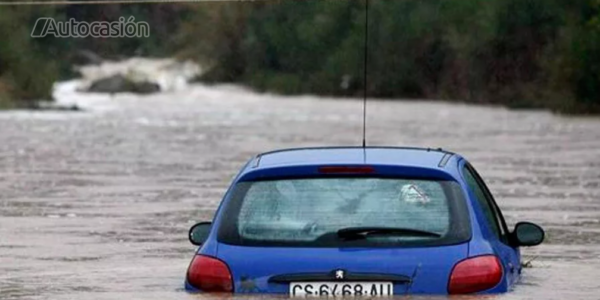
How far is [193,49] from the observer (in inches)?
3300

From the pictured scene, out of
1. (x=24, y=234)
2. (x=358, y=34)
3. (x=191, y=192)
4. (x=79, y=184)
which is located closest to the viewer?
(x=24, y=234)

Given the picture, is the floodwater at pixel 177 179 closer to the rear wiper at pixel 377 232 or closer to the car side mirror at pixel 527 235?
the car side mirror at pixel 527 235

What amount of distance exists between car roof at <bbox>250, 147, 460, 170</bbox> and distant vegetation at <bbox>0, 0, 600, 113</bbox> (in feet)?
151

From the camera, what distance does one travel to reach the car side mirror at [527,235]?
11.4 metres

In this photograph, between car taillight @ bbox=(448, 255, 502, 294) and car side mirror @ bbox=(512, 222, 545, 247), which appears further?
car side mirror @ bbox=(512, 222, 545, 247)

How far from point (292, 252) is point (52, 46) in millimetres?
73012

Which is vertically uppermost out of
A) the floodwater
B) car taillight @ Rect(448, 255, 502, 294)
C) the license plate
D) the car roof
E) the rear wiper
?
the car roof

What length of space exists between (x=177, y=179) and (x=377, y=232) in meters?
19.4

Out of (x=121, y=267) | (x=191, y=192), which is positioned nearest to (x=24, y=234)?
(x=121, y=267)

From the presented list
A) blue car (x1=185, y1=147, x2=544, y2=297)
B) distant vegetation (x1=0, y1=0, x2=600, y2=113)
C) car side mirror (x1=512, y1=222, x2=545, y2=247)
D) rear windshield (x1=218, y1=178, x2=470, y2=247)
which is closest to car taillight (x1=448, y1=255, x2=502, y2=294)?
blue car (x1=185, y1=147, x2=544, y2=297)

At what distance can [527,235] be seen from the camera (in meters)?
11.5

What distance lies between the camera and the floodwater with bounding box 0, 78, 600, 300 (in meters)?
15.0

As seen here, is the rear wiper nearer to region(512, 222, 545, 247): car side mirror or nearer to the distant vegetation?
region(512, 222, 545, 247): car side mirror

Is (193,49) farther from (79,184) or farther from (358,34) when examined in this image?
(79,184)
